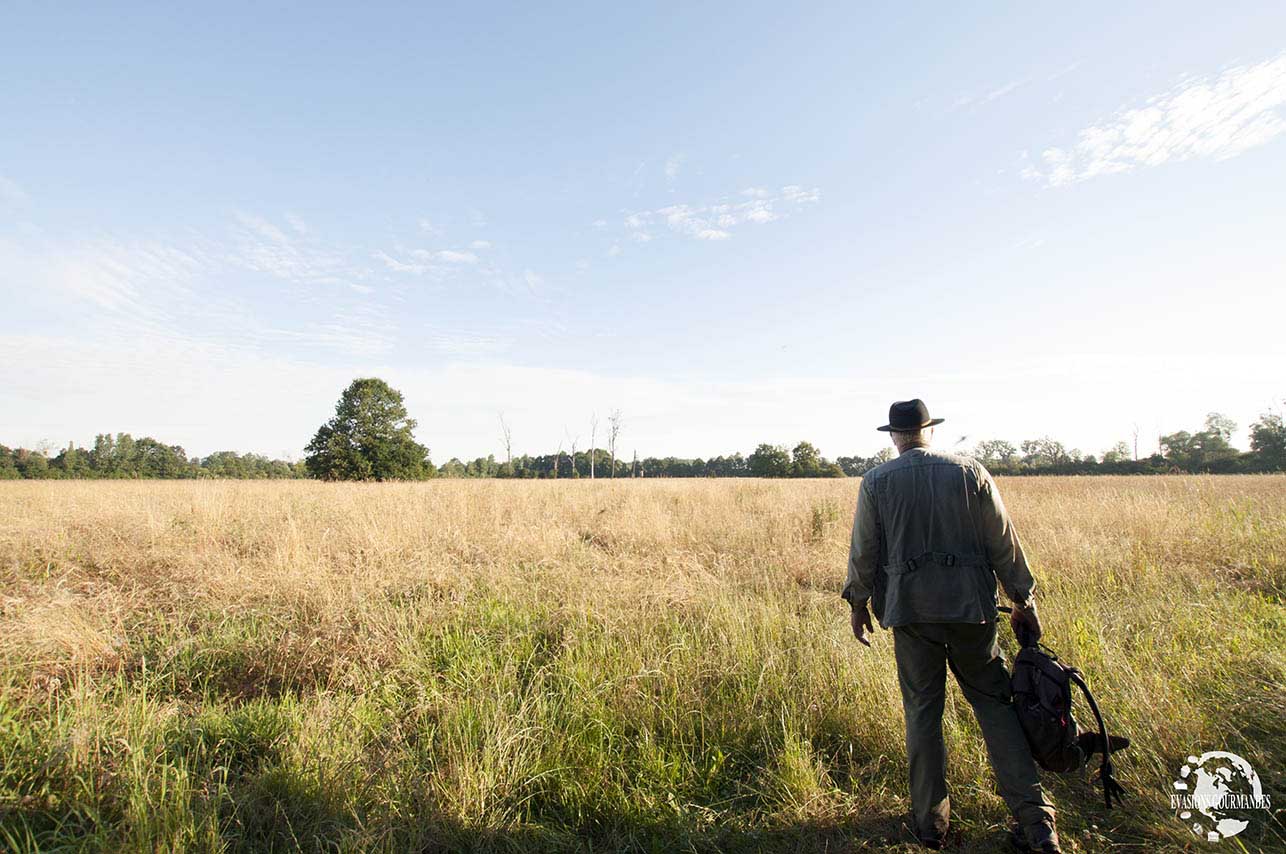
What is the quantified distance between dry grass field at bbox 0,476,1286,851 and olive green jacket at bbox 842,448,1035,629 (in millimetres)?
1182

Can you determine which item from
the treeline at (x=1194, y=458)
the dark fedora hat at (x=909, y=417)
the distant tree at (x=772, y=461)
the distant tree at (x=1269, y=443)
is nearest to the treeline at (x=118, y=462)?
the dark fedora hat at (x=909, y=417)

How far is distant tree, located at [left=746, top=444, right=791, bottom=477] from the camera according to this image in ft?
197

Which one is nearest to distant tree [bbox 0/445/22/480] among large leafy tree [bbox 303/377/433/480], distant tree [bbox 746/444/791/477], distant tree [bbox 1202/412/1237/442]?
large leafy tree [bbox 303/377/433/480]

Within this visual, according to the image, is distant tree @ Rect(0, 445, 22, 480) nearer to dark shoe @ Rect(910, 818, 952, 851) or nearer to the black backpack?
dark shoe @ Rect(910, 818, 952, 851)

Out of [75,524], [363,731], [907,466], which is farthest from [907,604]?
[75,524]

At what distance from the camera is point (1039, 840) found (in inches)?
94.3

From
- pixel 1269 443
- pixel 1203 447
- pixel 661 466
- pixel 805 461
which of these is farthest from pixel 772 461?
pixel 1203 447

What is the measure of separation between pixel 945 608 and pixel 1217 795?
1896mm

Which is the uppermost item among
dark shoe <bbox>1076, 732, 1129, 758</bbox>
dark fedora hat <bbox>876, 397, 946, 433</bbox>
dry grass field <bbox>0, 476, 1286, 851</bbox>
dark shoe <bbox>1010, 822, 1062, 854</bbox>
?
dark fedora hat <bbox>876, 397, 946, 433</bbox>

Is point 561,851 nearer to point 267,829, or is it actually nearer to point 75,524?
point 267,829

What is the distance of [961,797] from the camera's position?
9.43 ft

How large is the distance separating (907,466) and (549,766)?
2.79 metres

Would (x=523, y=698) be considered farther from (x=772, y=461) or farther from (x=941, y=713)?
(x=772, y=461)

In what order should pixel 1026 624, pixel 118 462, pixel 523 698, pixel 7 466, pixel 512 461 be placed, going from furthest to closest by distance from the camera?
1. pixel 512 461
2. pixel 118 462
3. pixel 7 466
4. pixel 523 698
5. pixel 1026 624
